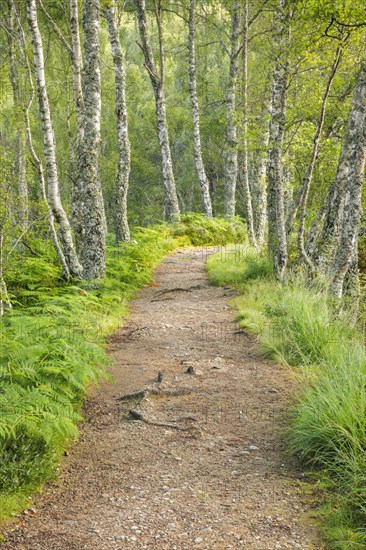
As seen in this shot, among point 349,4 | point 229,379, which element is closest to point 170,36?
point 349,4

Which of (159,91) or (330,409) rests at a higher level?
(159,91)

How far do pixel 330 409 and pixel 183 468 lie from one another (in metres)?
1.26

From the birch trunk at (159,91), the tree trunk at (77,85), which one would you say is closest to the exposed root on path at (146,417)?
the tree trunk at (77,85)

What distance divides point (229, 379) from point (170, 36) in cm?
3369

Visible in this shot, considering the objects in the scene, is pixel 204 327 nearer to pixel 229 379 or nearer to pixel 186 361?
pixel 186 361

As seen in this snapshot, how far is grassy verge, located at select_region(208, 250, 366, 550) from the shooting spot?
11.1ft

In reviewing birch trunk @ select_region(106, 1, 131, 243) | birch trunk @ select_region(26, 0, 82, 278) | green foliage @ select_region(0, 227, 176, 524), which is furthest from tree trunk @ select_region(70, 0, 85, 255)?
green foliage @ select_region(0, 227, 176, 524)

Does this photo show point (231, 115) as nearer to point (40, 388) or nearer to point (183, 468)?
point (40, 388)

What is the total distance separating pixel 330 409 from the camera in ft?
13.4

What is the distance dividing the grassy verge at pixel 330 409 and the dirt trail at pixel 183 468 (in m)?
0.20

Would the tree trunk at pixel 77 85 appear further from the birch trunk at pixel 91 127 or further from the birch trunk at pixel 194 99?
the birch trunk at pixel 194 99

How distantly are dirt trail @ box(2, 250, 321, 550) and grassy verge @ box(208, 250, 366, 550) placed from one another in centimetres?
20

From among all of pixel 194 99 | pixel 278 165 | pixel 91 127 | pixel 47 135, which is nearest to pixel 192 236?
pixel 194 99

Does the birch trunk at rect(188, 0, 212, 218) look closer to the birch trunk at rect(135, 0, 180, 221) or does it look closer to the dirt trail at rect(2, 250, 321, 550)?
the birch trunk at rect(135, 0, 180, 221)
